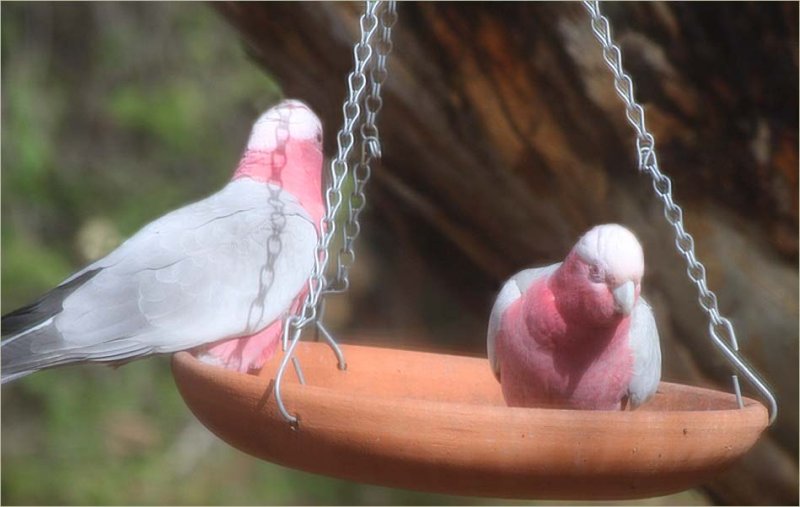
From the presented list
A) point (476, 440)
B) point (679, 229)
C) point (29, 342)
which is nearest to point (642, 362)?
point (679, 229)

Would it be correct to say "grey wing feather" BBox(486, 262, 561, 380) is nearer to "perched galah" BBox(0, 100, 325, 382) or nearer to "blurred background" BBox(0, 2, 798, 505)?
"perched galah" BBox(0, 100, 325, 382)

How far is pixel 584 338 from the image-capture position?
150 centimetres

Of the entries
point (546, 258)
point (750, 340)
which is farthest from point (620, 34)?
point (750, 340)

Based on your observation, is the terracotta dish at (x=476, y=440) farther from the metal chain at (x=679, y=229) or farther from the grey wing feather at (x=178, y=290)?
the grey wing feather at (x=178, y=290)

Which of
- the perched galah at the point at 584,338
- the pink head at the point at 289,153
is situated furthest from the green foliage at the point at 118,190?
the perched galah at the point at 584,338

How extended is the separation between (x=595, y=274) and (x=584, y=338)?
111 mm

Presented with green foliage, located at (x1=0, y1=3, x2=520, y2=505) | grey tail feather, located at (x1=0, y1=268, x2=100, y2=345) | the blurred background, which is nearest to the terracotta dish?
grey tail feather, located at (x1=0, y1=268, x2=100, y2=345)

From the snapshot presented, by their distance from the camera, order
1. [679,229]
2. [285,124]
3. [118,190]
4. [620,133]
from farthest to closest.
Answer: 1. [118,190]
2. [620,133]
3. [285,124]
4. [679,229]

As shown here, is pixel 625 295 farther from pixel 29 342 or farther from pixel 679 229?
pixel 29 342

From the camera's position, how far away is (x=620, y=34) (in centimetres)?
216

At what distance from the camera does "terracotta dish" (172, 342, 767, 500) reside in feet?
3.84

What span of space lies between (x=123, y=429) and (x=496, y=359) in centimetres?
252

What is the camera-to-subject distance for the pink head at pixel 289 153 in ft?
6.46

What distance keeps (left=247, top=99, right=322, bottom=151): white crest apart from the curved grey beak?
78cm
